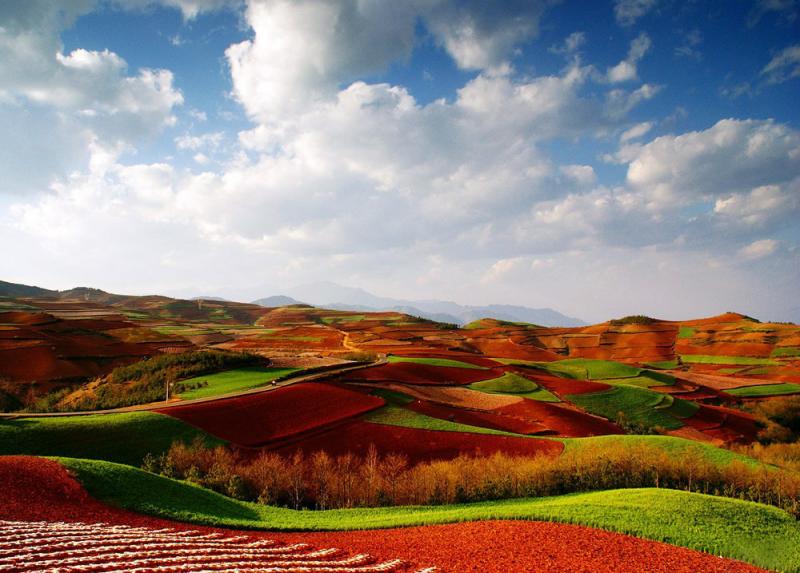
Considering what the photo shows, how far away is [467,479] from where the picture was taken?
30.2 meters

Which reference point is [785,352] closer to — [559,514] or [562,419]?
[562,419]

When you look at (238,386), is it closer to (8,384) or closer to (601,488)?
(8,384)

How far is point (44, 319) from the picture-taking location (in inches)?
3620

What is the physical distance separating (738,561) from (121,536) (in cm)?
2579

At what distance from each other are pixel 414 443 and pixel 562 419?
22.2 metres

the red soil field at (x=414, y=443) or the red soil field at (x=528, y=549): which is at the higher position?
the red soil field at (x=528, y=549)

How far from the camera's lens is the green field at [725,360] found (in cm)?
10800

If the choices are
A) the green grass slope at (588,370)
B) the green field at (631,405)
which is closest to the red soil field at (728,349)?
the green grass slope at (588,370)

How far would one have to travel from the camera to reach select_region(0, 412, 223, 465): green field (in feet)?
108

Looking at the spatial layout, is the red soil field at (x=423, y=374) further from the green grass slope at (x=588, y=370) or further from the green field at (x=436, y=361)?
the green grass slope at (x=588, y=370)

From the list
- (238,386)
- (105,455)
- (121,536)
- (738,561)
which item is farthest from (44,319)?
(738,561)

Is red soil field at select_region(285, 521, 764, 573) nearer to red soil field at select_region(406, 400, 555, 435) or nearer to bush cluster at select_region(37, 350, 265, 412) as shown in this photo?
red soil field at select_region(406, 400, 555, 435)

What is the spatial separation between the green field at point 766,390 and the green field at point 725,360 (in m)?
26.2

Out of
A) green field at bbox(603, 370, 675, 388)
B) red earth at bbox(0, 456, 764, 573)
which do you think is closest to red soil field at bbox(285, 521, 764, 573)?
red earth at bbox(0, 456, 764, 573)
